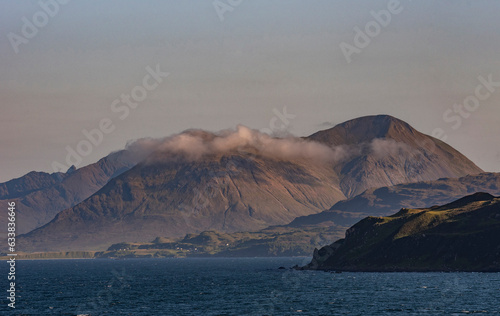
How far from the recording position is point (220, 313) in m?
191

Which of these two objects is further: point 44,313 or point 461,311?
point 44,313

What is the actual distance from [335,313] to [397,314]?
16.4 meters

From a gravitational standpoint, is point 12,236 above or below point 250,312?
above

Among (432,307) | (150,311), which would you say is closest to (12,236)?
(150,311)

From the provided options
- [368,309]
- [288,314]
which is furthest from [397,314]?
[288,314]

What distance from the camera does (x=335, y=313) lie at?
186000mm

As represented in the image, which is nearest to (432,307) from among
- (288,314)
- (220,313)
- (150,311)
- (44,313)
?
(288,314)

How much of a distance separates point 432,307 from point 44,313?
109 metres

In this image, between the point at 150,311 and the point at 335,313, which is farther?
the point at 150,311

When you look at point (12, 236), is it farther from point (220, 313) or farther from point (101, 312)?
point (220, 313)

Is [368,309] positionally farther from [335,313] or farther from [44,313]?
[44,313]

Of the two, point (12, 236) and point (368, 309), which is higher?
point (12, 236)

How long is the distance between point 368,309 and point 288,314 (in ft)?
75.3

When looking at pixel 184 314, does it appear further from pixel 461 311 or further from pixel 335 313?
pixel 461 311
